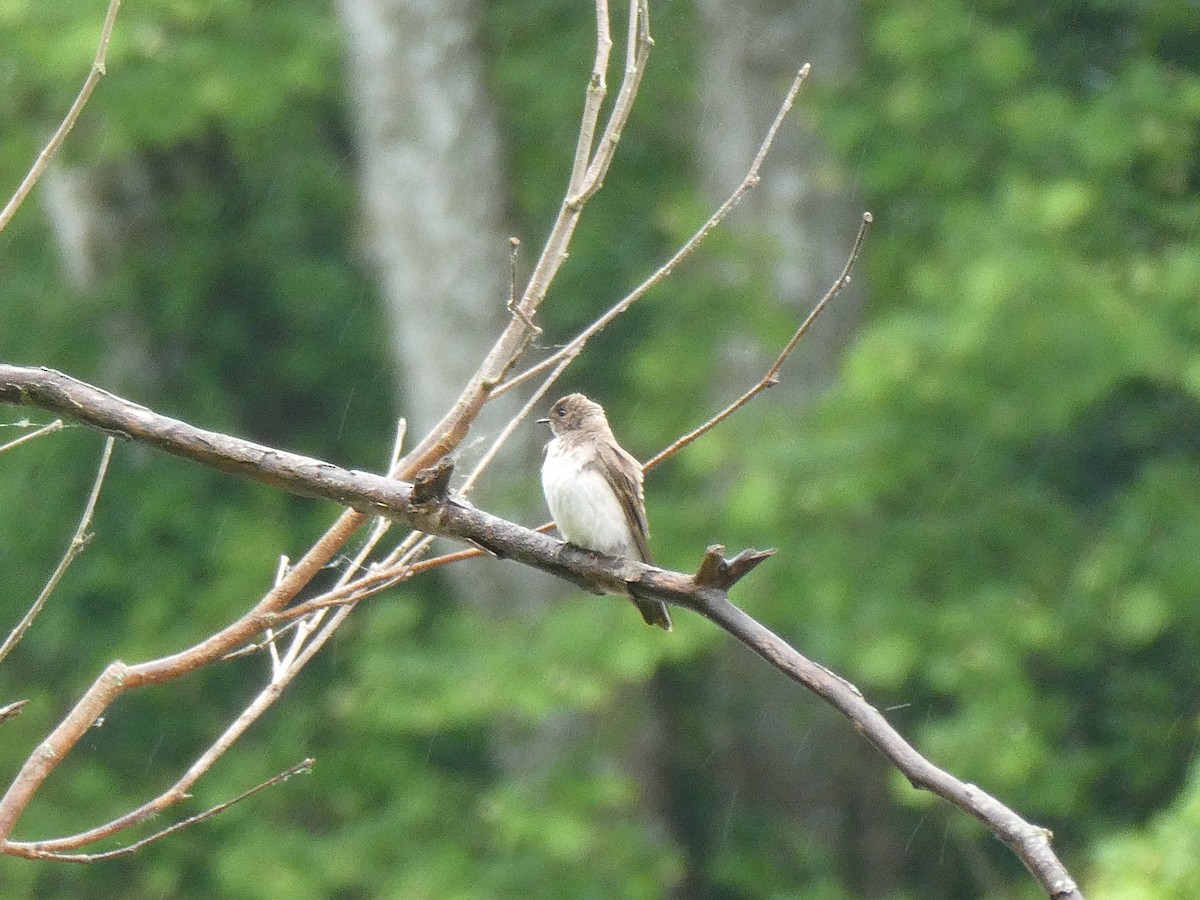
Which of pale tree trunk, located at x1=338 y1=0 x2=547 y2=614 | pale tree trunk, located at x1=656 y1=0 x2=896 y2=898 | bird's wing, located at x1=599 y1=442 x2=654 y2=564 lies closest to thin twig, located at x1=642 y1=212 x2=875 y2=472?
bird's wing, located at x1=599 y1=442 x2=654 y2=564

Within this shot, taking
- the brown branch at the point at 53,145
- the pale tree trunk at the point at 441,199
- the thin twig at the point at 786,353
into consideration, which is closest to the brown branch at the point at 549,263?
the thin twig at the point at 786,353

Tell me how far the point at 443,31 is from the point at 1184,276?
4.88m

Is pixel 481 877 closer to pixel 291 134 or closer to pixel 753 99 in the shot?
pixel 753 99

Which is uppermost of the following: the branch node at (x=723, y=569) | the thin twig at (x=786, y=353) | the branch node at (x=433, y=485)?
the thin twig at (x=786, y=353)

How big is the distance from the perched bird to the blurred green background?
313cm

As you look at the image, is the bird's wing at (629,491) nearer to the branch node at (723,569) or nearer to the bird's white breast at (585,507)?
the bird's white breast at (585,507)

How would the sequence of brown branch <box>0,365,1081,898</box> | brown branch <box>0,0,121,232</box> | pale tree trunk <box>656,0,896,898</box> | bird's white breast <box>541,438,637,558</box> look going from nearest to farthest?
brown branch <box>0,365,1081,898</box>, brown branch <box>0,0,121,232</box>, bird's white breast <box>541,438,637,558</box>, pale tree trunk <box>656,0,896,898</box>

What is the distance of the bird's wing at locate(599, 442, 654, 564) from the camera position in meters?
4.72

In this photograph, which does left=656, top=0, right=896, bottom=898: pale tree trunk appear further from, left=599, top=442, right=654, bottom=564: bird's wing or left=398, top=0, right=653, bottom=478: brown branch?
left=398, top=0, right=653, bottom=478: brown branch

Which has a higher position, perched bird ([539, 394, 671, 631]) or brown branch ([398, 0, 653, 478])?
brown branch ([398, 0, 653, 478])

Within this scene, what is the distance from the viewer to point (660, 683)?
12.8 m

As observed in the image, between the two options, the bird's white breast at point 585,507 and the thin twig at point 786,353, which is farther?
the bird's white breast at point 585,507

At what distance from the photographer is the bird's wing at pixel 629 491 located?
4719 millimetres

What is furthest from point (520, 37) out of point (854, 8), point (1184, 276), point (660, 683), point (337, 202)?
point (1184, 276)
